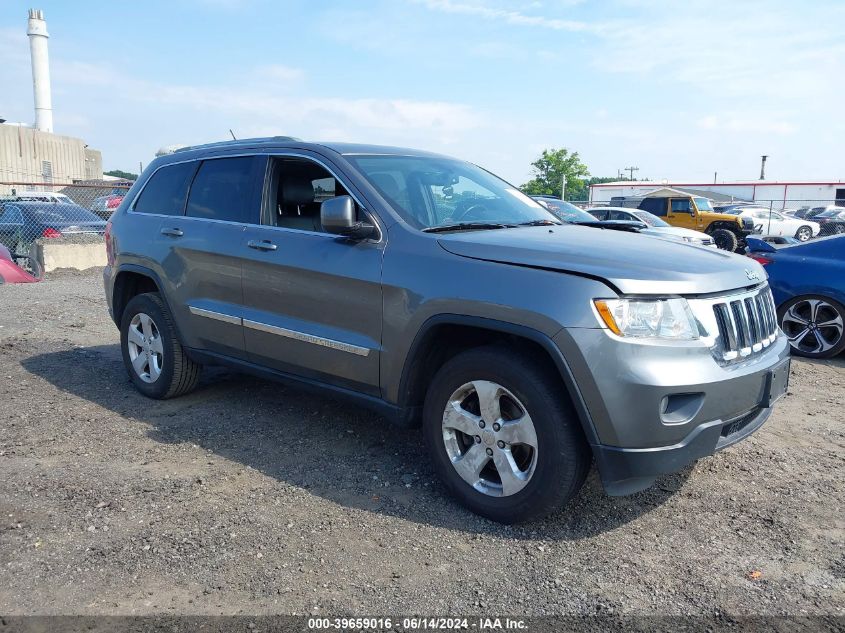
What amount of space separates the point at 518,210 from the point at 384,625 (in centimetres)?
268

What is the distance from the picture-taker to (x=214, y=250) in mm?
4676

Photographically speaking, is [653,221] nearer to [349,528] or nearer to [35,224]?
[35,224]

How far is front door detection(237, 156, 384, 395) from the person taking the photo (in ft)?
12.6

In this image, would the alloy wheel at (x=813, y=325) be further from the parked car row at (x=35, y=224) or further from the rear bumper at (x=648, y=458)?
the parked car row at (x=35, y=224)

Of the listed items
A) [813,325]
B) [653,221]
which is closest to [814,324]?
[813,325]

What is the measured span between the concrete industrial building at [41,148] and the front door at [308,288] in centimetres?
4776

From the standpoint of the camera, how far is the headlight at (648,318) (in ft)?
9.81

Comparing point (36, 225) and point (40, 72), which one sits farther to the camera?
point (40, 72)

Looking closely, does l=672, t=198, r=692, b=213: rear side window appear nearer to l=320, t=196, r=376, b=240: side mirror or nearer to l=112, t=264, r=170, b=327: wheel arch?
l=112, t=264, r=170, b=327: wheel arch

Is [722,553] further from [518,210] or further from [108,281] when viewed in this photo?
[108,281]

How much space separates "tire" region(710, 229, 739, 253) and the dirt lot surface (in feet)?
61.1

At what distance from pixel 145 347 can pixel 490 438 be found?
3195 millimetres

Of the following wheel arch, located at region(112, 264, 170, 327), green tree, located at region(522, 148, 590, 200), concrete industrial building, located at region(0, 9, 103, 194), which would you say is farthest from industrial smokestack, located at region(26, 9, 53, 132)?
wheel arch, located at region(112, 264, 170, 327)

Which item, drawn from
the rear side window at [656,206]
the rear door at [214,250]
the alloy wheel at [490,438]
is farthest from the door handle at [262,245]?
the rear side window at [656,206]
